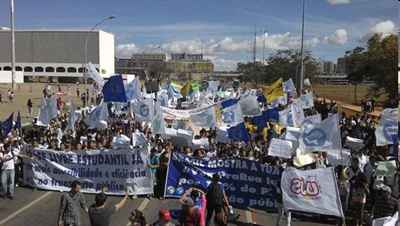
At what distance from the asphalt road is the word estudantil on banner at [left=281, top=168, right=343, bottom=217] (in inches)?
23.0

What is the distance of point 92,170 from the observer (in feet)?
45.6

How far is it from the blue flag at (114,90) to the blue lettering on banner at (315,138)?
8390mm

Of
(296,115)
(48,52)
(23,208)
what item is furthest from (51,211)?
(48,52)

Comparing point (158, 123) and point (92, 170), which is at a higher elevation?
point (158, 123)

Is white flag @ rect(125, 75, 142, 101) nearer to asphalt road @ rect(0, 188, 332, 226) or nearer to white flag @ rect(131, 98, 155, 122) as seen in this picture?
white flag @ rect(131, 98, 155, 122)

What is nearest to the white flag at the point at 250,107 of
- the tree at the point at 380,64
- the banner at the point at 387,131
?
the banner at the point at 387,131

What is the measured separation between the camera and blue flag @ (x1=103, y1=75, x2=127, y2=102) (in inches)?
730

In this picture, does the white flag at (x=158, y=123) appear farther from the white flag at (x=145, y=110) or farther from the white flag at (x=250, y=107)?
the white flag at (x=250, y=107)

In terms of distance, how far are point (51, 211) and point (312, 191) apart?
18.0ft

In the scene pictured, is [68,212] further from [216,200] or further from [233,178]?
[233,178]

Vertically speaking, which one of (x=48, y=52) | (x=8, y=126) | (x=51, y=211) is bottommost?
(x=51, y=211)

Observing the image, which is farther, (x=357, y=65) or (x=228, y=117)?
(x=357, y=65)

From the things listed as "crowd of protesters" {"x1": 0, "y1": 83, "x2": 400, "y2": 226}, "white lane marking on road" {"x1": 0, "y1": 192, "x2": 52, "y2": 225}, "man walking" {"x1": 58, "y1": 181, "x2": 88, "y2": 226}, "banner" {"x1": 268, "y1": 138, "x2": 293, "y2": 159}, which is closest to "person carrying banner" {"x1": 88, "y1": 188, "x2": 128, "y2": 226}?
"crowd of protesters" {"x1": 0, "y1": 83, "x2": 400, "y2": 226}

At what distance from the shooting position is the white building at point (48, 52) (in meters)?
150
